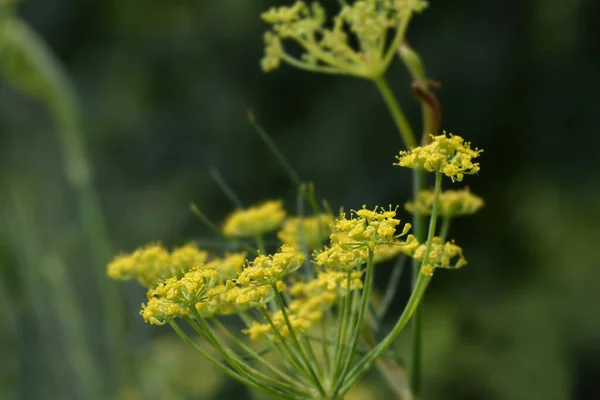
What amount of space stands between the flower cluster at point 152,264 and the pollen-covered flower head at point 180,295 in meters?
0.16

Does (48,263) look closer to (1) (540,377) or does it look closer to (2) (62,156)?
(1) (540,377)

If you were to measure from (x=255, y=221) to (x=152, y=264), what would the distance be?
0.63ft

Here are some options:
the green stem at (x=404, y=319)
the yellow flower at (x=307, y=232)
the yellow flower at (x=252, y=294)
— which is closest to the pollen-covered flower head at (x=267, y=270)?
the yellow flower at (x=252, y=294)

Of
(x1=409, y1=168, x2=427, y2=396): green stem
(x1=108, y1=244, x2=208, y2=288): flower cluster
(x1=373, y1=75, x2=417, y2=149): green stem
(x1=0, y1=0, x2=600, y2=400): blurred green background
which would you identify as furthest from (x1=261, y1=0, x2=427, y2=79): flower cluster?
(x1=0, y1=0, x2=600, y2=400): blurred green background

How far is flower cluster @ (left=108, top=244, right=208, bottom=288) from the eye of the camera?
0.89 m

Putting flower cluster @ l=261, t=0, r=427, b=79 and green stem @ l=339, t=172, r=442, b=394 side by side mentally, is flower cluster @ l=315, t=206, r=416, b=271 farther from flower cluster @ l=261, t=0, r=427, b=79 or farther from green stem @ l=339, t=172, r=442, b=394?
flower cluster @ l=261, t=0, r=427, b=79

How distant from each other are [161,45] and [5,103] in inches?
60.5

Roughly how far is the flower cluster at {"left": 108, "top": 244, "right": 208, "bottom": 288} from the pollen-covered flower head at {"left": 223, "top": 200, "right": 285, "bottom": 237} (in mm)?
149

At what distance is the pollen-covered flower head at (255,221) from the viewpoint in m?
1.05

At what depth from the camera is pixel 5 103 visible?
567cm

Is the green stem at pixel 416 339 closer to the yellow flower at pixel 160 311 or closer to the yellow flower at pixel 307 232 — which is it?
the yellow flower at pixel 307 232

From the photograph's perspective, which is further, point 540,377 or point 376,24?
point 540,377

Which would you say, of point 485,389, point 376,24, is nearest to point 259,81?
point 485,389

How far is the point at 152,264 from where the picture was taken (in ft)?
2.95
